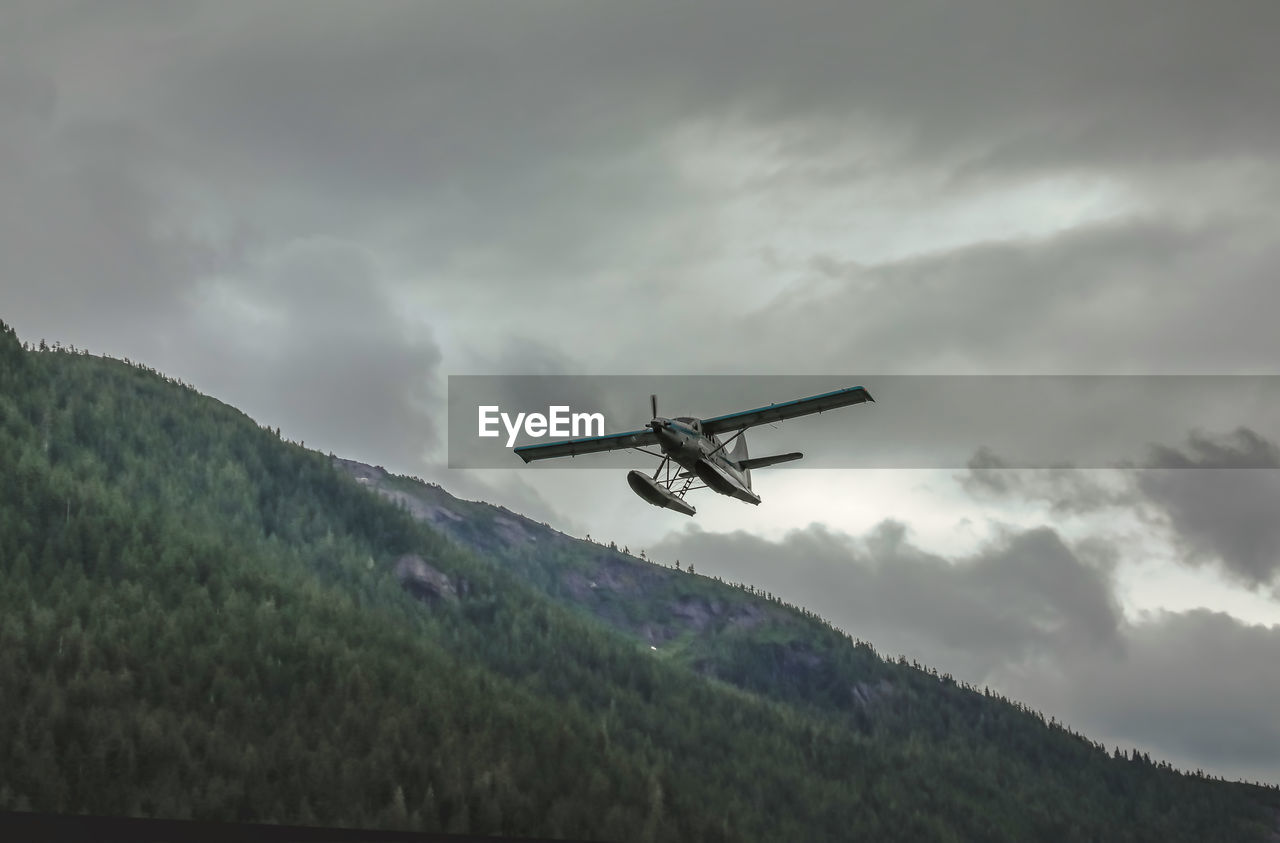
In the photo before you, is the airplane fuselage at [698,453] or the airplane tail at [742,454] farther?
the airplane tail at [742,454]

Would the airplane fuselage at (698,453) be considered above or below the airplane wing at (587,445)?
below

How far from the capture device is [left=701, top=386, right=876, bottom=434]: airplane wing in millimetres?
64188

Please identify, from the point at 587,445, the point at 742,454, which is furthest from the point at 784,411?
the point at 587,445

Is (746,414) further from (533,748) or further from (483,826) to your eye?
(533,748)

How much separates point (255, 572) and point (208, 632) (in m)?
27.4

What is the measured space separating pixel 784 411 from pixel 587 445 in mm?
11449

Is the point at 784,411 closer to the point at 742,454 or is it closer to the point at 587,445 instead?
the point at 742,454

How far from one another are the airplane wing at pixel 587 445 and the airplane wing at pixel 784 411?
3797mm

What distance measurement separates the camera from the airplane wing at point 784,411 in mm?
64188

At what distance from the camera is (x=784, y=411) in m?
66.6

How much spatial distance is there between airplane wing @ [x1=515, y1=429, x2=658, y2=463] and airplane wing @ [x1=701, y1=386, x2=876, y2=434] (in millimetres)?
3797

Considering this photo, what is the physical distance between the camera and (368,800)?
15288cm

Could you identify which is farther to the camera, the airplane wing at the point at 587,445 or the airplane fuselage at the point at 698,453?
the airplane wing at the point at 587,445

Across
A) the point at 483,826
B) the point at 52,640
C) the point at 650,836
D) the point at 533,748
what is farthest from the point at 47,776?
the point at 650,836
